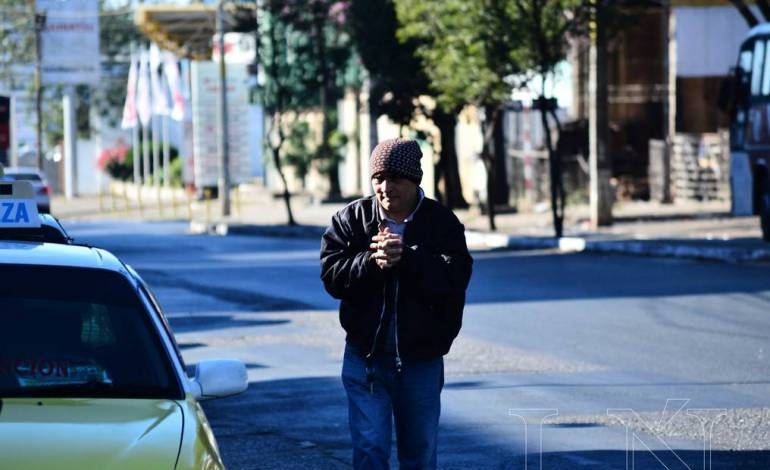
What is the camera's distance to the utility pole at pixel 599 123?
3027 cm

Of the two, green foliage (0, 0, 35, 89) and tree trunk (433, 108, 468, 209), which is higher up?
green foliage (0, 0, 35, 89)

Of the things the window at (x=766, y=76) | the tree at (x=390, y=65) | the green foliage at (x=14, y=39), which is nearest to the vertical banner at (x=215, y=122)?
the tree at (x=390, y=65)

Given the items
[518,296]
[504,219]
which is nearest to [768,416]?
[518,296]

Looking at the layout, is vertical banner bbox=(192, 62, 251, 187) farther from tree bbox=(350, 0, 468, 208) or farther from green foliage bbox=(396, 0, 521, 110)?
green foliage bbox=(396, 0, 521, 110)

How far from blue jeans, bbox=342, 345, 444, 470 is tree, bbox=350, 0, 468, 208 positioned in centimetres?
3101

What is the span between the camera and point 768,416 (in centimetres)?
1052

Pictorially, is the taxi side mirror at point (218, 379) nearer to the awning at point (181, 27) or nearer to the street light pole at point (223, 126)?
the street light pole at point (223, 126)

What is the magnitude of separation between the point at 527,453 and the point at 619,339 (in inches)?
224

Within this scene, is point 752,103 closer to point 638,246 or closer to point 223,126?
point 638,246

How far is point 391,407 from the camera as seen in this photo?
21.7 ft

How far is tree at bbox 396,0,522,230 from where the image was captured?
30109 mm

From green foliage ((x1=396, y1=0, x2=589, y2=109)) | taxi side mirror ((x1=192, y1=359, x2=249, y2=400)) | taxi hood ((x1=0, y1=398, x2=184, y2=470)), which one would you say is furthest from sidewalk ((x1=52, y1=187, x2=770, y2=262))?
taxi hood ((x1=0, y1=398, x2=184, y2=470))

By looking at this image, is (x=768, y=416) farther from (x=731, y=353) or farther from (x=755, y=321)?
(x=755, y=321)

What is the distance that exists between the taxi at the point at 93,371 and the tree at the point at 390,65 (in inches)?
1234
